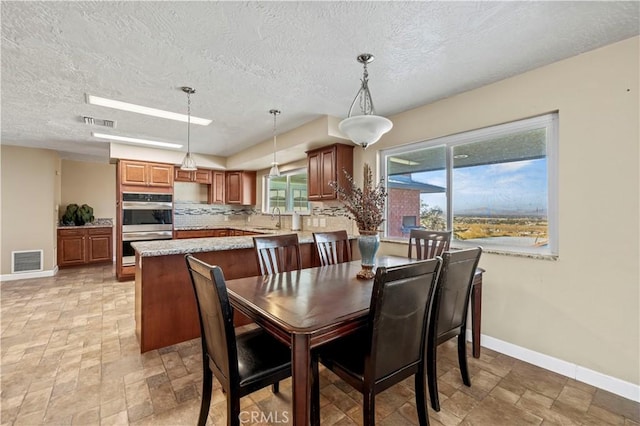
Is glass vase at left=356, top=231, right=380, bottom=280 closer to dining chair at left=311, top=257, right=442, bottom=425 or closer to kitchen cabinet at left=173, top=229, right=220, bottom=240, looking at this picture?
dining chair at left=311, top=257, right=442, bottom=425

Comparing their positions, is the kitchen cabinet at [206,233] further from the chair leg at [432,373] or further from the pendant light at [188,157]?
the chair leg at [432,373]

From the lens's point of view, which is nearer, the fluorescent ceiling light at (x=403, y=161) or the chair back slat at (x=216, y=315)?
the chair back slat at (x=216, y=315)

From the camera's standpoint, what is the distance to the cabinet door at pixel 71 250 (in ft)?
18.4

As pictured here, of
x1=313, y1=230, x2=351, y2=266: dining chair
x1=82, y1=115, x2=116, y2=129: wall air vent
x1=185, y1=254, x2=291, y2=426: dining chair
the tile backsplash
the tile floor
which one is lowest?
the tile floor

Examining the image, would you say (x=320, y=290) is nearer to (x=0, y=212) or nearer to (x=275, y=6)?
(x=275, y=6)

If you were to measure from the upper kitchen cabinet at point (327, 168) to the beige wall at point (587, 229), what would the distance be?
1788 millimetres

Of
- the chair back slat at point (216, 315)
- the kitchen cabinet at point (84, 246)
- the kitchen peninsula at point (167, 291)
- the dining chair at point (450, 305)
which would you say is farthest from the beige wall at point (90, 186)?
the dining chair at point (450, 305)

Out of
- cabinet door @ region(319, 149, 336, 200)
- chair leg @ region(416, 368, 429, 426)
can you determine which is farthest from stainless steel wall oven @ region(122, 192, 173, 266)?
chair leg @ region(416, 368, 429, 426)

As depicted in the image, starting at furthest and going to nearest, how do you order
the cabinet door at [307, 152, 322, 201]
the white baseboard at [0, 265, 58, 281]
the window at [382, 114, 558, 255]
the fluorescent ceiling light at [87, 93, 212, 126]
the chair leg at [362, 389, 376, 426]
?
1. the white baseboard at [0, 265, 58, 281]
2. the cabinet door at [307, 152, 322, 201]
3. the fluorescent ceiling light at [87, 93, 212, 126]
4. the window at [382, 114, 558, 255]
5. the chair leg at [362, 389, 376, 426]

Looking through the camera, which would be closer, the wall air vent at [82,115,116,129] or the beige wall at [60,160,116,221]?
the wall air vent at [82,115,116,129]

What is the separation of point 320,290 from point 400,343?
0.54 metres

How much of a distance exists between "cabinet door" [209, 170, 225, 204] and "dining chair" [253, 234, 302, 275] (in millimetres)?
4056

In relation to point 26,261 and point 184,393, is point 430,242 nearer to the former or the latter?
point 184,393

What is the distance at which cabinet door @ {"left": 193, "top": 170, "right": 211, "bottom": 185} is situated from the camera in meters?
5.73
